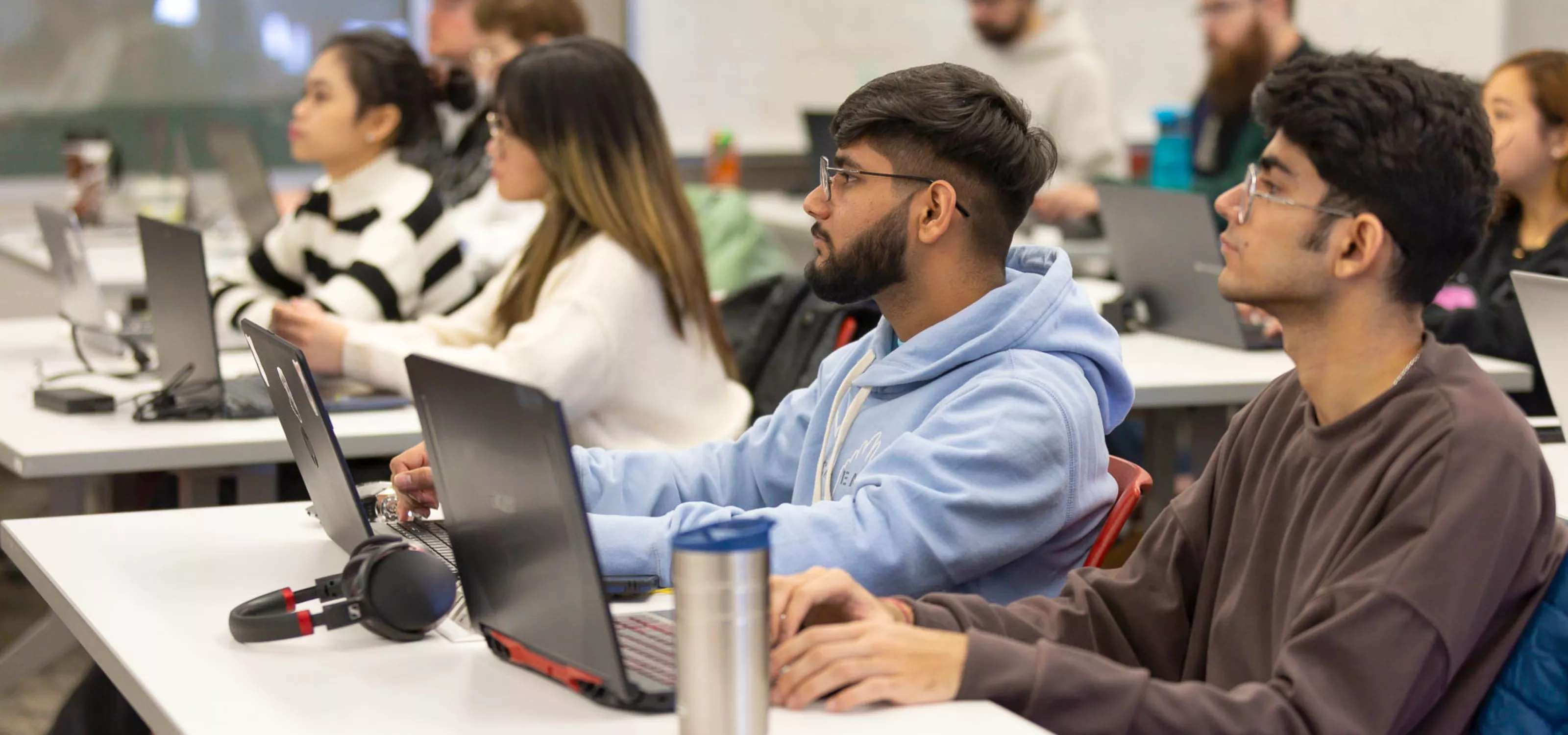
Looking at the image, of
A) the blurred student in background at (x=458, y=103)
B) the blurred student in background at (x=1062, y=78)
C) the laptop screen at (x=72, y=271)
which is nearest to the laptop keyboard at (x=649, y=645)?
the laptop screen at (x=72, y=271)

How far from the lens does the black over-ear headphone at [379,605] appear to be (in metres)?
1.46

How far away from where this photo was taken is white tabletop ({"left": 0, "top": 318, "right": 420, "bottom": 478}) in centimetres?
240

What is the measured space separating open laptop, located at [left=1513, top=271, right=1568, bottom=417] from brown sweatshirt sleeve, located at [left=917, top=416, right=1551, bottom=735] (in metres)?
0.80

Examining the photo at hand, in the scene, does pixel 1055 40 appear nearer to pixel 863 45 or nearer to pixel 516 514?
pixel 863 45

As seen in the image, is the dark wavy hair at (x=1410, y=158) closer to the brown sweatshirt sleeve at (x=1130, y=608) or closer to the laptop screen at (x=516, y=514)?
the brown sweatshirt sleeve at (x=1130, y=608)

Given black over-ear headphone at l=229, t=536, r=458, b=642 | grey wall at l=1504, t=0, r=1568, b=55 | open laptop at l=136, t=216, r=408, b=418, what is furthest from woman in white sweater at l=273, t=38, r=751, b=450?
grey wall at l=1504, t=0, r=1568, b=55

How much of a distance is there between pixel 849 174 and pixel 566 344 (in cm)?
98

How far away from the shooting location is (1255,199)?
4.54 ft

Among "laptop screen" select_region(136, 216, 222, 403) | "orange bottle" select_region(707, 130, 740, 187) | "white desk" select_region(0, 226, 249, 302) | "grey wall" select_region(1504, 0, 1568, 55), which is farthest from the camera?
"grey wall" select_region(1504, 0, 1568, 55)

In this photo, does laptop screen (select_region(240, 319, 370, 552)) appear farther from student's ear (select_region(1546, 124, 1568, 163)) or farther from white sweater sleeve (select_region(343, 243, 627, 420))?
student's ear (select_region(1546, 124, 1568, 163))

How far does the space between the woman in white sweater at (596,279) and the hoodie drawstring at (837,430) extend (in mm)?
868

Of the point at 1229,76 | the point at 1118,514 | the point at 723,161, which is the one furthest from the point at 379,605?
the point at 723,161

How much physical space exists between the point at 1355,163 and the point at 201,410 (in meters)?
1.89

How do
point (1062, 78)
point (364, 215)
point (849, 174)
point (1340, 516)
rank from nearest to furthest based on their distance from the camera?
1. point (1340, 516)
2. point (849, 174)
3. point (364, 215)
4. point (1062, 78)
